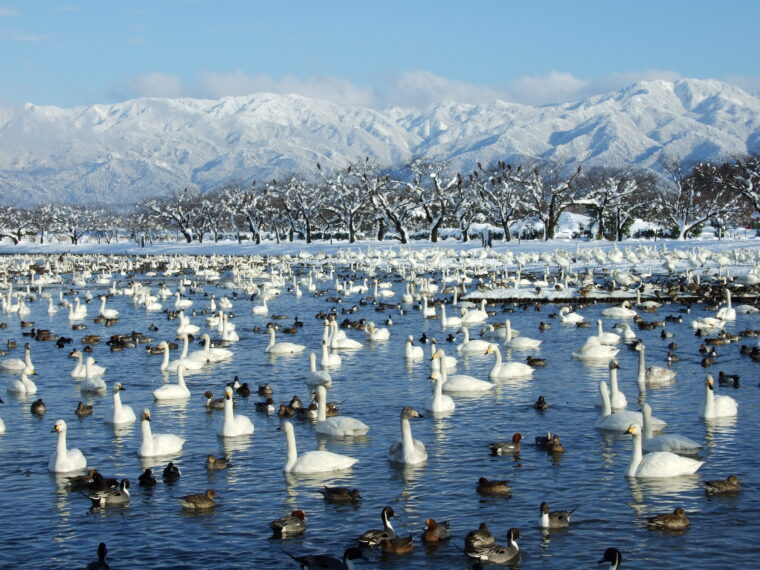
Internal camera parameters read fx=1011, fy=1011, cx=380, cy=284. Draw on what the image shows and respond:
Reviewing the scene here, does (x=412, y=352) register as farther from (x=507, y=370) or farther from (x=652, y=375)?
(x=652, y=375)

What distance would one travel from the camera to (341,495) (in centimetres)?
1449

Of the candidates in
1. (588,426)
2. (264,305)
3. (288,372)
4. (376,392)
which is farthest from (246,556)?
(264,305)

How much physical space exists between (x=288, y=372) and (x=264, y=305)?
18.1 meters

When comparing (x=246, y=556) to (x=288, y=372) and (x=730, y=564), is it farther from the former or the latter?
(x=288, y=372)

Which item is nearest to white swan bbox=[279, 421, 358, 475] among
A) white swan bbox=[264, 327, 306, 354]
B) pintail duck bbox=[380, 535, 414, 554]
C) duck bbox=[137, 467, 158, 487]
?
duck bbox=[137, 467, 158, 487]

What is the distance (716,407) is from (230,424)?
30.2ft

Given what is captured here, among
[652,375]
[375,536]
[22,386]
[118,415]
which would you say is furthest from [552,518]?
[22,386]

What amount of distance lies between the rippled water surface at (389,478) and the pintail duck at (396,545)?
112 mm

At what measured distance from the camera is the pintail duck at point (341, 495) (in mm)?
14492

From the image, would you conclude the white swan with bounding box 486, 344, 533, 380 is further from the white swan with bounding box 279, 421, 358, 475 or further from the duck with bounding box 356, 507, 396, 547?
the duck with bounding box 356, 507, 396, 547

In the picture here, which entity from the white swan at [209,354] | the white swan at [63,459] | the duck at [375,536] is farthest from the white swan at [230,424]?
the white swan at [209,354]

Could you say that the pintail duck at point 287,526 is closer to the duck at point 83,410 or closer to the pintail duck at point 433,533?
the pintail duck at point 433,533

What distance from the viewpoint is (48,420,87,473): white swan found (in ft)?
53.6

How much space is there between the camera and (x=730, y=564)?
12.1 meters
